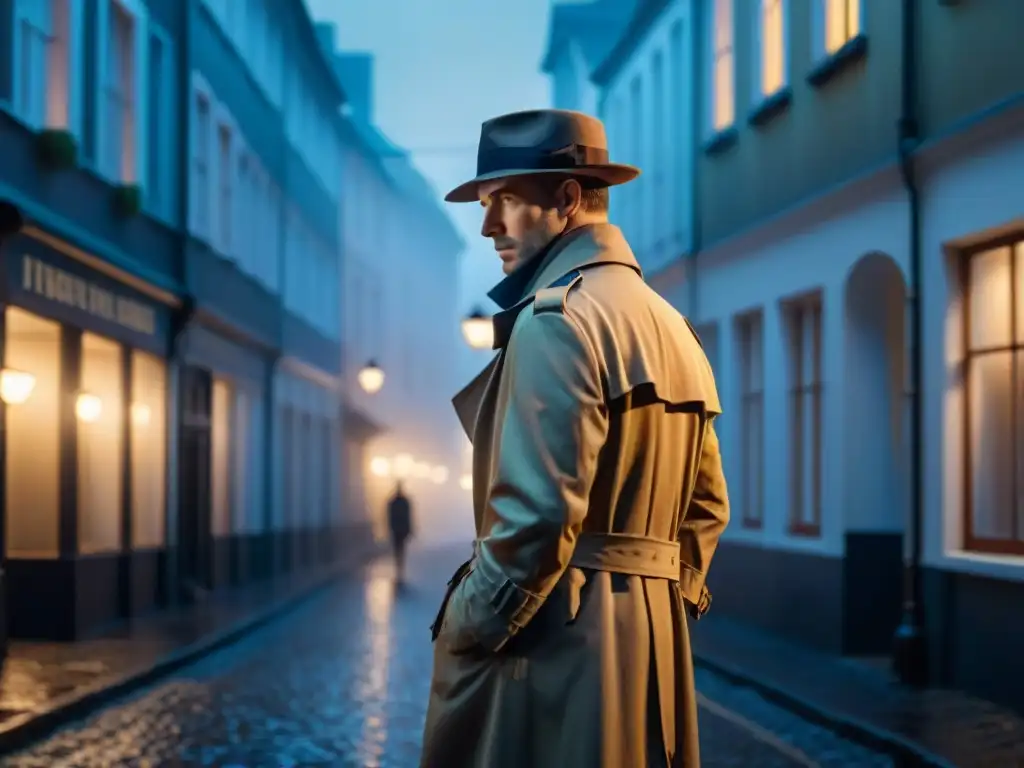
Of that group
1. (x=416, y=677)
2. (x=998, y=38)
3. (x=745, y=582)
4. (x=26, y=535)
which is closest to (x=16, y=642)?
(x=26, y=535)

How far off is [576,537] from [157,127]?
19.3m

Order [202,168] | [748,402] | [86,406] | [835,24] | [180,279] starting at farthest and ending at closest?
[202,168] → [180,279] → [748,402] → [86,406] → [835,24]

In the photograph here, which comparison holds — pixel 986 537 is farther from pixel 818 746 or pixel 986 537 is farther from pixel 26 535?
pixel 26 535

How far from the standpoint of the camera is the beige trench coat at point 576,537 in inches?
117

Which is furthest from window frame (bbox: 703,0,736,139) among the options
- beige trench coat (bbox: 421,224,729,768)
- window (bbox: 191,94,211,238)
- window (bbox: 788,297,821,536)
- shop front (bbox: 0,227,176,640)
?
beige trench coat (bbox: 421,224,729,768)

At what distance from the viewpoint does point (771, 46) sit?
18.2m

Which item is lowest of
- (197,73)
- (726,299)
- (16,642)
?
(16,642)

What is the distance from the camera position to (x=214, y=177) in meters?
25.3

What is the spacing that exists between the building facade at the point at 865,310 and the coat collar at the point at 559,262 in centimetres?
869

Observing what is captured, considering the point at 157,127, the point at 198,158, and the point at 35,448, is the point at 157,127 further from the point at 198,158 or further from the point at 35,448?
the point at 35,448

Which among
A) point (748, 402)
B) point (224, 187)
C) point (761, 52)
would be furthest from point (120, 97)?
point (748, 402)

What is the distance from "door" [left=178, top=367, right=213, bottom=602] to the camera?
22.9m

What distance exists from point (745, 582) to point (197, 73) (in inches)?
420

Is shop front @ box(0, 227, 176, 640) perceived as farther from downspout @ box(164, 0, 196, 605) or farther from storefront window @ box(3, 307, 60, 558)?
downspout @ box(164, 0, 196, 605)
